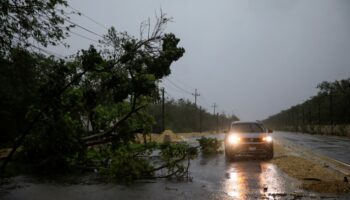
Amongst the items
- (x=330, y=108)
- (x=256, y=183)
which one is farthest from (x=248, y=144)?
(x=330, y=108)

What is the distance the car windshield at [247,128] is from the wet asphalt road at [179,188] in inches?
256

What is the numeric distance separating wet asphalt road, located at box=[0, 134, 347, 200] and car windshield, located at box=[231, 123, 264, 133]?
6506 mm

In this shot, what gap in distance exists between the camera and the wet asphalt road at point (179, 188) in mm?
10078

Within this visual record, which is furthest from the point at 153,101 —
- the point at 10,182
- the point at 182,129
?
the point at 182,129

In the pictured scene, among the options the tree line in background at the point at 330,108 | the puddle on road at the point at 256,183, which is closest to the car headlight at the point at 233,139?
the puddle on road at the point at 256,183

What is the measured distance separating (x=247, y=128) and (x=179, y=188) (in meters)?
10.6

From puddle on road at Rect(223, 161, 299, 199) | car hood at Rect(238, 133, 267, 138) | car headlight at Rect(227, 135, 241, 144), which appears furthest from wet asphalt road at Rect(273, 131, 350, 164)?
puddle on road at Rect(223, 161, 299, 199)

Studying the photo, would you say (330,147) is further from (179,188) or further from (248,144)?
(179,188)

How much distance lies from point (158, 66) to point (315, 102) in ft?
375

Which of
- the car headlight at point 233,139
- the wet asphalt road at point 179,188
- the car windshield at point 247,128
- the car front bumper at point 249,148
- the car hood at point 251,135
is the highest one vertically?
the car windshield at point 247,128

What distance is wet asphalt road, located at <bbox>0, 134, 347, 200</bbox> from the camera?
10.1 meters

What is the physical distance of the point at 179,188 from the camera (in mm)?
11406

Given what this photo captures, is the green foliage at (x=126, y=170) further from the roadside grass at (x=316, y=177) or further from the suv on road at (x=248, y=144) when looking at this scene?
the suv on road at (x=248, y=144)

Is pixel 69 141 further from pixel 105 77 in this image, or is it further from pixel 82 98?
pixel 105 77
